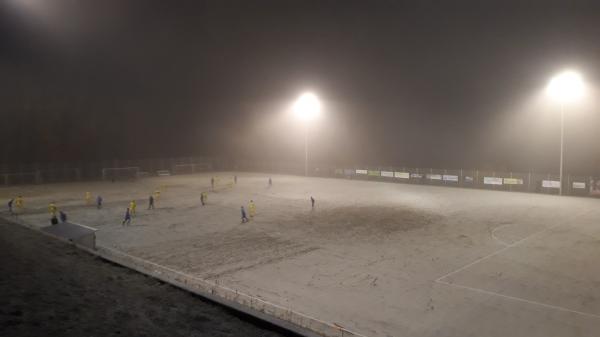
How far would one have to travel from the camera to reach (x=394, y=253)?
20250 mm

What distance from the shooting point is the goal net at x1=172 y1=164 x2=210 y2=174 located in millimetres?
68506

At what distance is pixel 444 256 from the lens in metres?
19.7

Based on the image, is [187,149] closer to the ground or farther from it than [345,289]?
farther from it

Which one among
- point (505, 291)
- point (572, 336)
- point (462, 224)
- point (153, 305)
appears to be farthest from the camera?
point (462, 224)

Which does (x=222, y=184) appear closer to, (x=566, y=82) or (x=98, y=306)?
(x=566, y=82)

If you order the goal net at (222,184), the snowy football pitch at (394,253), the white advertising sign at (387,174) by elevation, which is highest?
the white advertising sign at (387,174)

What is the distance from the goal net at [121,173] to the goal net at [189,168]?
8.38m

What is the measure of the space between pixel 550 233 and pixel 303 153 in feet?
176

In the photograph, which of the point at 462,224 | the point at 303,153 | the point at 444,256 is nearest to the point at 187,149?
the point at 303,153

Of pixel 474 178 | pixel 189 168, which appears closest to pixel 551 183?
pixel 474 178

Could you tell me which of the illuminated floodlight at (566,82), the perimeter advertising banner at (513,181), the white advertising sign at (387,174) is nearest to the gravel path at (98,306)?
the illuminated floodlight at (566,82)

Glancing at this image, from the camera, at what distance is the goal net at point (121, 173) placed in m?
58.0

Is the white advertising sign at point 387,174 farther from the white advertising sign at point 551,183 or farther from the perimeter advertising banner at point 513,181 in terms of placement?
the white advertising sign at point 551,183

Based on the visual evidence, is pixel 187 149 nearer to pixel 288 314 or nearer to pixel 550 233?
pixel 550 233
